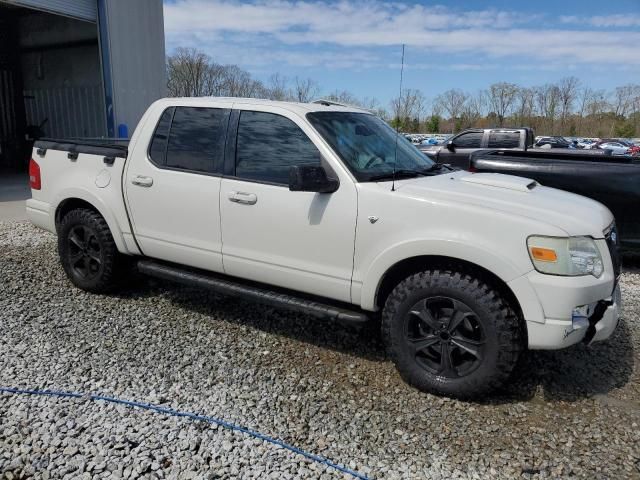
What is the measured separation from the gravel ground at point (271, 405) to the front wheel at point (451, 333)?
17 cm

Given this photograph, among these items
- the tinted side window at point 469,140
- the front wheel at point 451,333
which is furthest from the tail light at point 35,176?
the tinted side window at point 469,140

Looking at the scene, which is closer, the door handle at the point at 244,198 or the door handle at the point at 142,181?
the door handle at the point at 244,198

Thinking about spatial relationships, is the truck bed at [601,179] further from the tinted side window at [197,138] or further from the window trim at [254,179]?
the tinted side window at [197,138]

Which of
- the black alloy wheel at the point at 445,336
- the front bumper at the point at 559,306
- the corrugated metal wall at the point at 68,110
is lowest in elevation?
the black alloy wheel at the point at 445,336

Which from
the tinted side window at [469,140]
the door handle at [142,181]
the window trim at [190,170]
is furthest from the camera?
the tinted side window at [469,140]

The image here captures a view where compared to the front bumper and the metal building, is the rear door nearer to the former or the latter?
the front bumper

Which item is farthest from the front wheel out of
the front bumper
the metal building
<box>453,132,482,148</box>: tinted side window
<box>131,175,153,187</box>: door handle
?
the metal building

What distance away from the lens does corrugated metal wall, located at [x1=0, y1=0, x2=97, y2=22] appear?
10820 millimetres

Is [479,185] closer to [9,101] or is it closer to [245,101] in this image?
[245,101]

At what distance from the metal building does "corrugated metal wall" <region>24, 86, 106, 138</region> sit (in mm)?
28

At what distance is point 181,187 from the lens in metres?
3.98

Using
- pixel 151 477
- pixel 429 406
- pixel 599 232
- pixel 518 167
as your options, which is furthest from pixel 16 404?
pixel 518 167

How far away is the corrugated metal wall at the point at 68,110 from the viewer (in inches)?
579

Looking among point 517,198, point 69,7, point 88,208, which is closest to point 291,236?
point 517,198
